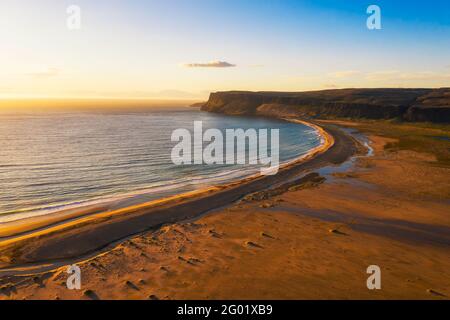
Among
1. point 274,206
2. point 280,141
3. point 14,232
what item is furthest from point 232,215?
point 280,141

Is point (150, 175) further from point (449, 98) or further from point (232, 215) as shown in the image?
point (449, 98)

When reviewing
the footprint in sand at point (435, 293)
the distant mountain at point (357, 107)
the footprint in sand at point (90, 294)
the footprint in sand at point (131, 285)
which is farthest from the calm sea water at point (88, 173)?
the distant mountain at point (357, 107)

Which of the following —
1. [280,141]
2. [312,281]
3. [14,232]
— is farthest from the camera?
[280,141]
